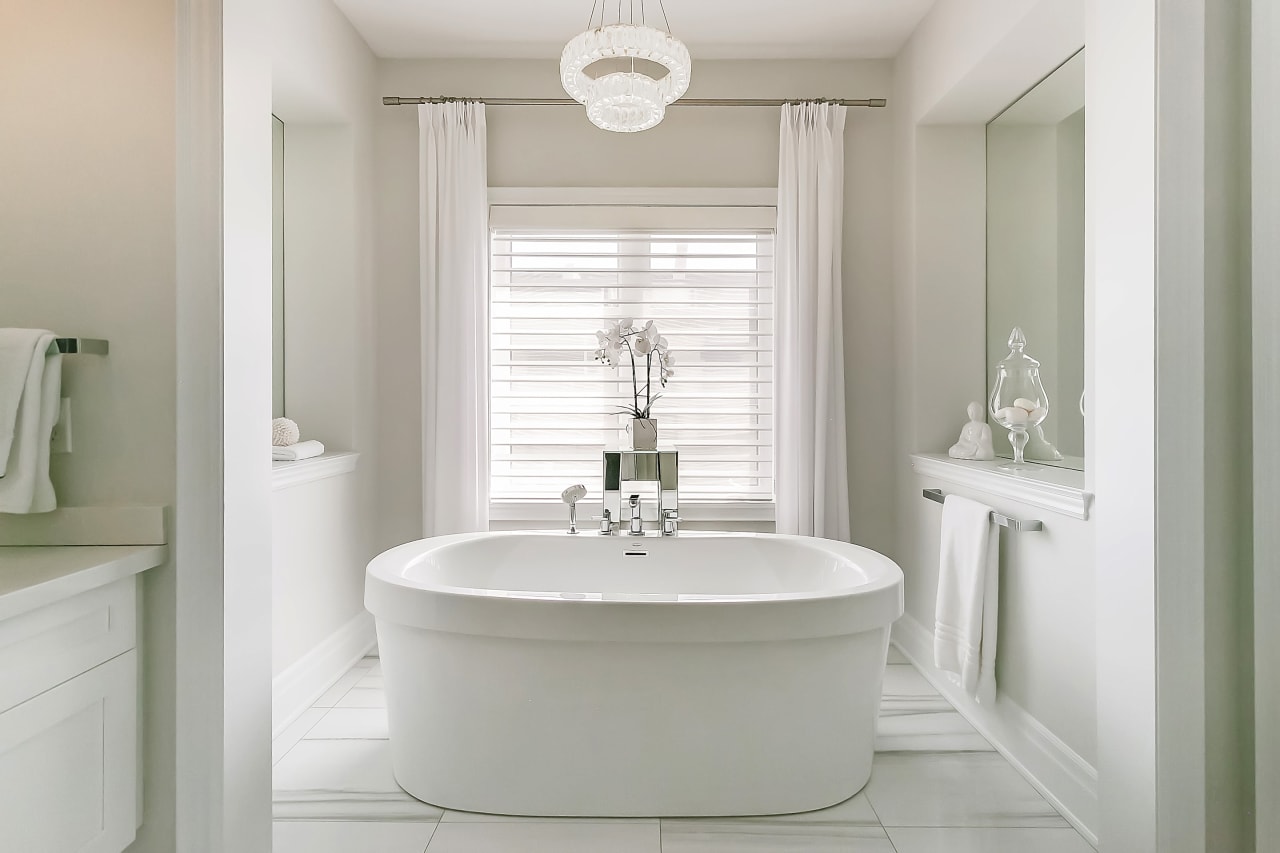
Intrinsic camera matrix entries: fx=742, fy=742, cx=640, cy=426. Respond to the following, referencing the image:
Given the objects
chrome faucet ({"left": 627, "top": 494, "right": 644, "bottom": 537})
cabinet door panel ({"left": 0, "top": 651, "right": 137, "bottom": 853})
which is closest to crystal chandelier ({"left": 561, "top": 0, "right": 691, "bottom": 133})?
chrome faucet ({"left": 627, "top": 494, "right": 644, "bottom": 537})

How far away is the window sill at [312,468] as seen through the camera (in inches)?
100

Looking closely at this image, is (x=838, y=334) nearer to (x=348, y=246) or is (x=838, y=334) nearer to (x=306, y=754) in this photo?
(x=348, y=246)

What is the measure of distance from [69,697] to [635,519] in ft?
6.47

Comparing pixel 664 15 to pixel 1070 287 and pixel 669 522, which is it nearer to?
pixel 1070 287

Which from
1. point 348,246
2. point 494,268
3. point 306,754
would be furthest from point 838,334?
point 306,754

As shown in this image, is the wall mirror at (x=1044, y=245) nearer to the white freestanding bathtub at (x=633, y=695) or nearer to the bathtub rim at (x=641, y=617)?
the white freestanding bathtub at (x=633, y=695)

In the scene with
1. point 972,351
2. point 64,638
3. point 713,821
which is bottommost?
point 713,821

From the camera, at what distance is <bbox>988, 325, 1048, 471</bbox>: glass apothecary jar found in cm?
254

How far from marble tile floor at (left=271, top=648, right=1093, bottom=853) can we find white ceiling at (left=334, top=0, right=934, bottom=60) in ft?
9.17

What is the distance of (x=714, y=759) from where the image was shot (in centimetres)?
197

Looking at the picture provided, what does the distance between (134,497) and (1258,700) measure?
200 cm

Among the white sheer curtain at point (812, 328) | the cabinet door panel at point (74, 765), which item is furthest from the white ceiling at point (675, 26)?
the cabinet door panel at point (74, 765)

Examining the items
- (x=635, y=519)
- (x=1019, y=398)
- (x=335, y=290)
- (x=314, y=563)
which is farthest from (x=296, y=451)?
(x=1019, y=398)

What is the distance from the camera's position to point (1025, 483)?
220cm
